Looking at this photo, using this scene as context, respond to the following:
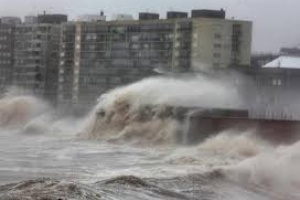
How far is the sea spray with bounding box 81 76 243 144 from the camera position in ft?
143

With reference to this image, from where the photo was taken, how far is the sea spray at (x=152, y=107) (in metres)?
43.5

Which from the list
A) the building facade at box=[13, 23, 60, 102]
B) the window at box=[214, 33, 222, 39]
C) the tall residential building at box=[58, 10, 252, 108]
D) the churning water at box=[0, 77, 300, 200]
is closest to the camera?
the churning water at box=[0, 77, 300, 200]

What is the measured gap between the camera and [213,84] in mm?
54031

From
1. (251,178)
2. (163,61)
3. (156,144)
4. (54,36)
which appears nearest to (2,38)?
(54,36)

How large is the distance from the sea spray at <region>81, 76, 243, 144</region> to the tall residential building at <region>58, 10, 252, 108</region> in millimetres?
24452

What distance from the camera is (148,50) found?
81.9m

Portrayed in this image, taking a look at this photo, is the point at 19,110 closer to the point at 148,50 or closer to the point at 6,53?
the point at 148,50

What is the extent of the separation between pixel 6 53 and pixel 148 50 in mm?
28552

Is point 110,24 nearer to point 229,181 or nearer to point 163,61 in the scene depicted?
point 163,61

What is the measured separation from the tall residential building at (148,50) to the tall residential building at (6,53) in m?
12.5

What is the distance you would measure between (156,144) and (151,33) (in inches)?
1662

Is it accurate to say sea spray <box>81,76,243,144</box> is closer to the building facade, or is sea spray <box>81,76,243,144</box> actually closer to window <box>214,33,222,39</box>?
window <box>214,33,222,39</box>

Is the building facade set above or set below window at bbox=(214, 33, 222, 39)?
below

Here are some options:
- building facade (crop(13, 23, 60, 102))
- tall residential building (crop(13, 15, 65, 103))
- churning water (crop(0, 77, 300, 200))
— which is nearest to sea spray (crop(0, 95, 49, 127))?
churning water (crop(0, 77, 300, 200))
